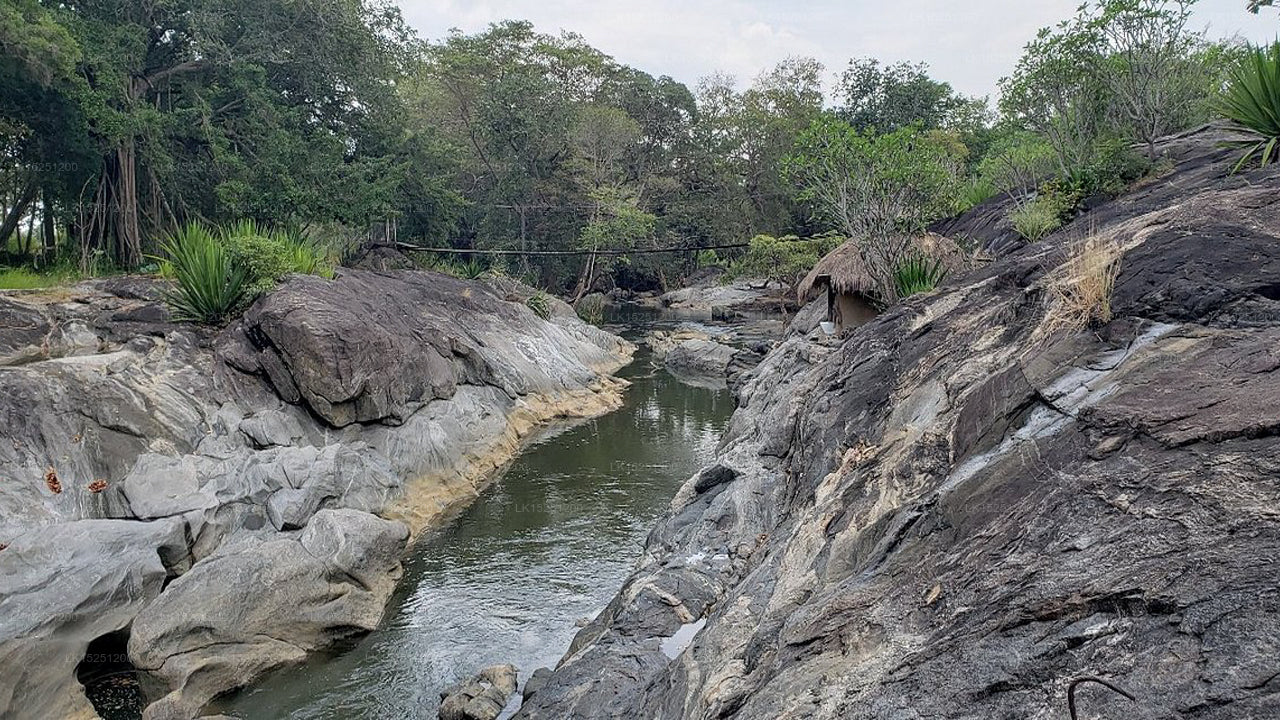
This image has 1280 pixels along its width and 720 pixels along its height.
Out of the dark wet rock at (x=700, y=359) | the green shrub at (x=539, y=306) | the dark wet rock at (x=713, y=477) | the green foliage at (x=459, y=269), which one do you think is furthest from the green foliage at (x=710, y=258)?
the dark wet rock at (x=713, y=477)

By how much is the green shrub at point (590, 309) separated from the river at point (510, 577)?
13.3m

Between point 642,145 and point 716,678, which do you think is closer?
point 716,678

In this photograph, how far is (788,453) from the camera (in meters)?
8.07

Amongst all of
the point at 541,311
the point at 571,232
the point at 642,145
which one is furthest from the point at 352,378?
the point at 642,145

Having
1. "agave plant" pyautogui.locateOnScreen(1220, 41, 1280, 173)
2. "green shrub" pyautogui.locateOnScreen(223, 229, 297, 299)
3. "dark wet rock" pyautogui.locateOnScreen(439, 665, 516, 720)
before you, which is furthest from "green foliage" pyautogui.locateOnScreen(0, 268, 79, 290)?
"agave plant" pyautogui.locateOnScreen(1220, 41, 1280, 173)

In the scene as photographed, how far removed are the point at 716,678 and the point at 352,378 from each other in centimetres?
856

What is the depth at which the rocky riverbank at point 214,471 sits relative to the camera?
6.21 meters

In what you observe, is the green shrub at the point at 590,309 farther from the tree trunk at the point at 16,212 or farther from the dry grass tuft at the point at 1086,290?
the dry grass tuft at the point at 1086,290

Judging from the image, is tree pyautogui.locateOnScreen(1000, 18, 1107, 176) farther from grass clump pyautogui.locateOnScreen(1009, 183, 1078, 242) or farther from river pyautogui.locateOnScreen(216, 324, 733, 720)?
river pyautogui.locateOnScreen(216, 324, 733, 720)

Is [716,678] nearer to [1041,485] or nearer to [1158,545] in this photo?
[1041,485]

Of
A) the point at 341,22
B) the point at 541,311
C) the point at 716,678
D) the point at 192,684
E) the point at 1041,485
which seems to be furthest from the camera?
the point at 541,311

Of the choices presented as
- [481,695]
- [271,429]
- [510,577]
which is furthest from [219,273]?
[481,695]

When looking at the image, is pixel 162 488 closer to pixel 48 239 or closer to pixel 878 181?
pixel 878 181

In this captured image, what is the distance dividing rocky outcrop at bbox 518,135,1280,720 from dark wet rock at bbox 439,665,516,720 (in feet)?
1.93
